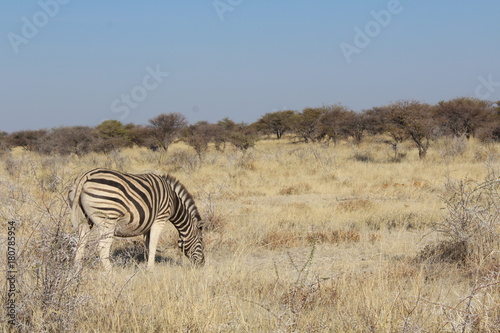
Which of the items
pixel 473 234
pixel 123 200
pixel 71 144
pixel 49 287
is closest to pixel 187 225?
pixel 123 200

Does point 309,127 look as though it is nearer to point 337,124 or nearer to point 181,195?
point 337,124

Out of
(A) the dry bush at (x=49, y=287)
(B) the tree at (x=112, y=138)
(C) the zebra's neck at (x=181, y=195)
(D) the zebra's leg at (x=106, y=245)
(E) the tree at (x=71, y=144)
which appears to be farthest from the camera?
(B) the tree at (x=112, y=138)

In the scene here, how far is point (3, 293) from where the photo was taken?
367 centimetres

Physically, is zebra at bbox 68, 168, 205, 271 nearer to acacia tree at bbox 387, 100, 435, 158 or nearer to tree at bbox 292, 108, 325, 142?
acacia tree at bbox 387, 100, 435, 158

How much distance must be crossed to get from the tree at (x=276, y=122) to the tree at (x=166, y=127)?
15.6 m

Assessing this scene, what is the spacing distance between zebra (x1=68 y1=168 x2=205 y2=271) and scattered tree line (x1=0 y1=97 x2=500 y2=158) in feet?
51.0

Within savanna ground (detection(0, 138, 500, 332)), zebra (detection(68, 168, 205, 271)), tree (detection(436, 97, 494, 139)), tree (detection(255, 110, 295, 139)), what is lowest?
savanna ground (detection(0, 138, 500, 332))

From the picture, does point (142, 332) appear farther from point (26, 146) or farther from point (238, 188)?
point (26, 146)

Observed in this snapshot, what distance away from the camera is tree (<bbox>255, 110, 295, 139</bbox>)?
45.1 meters

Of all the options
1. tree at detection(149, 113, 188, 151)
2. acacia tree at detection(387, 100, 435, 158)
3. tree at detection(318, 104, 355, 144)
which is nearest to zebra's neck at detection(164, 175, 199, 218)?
acacia tree at detection(387, 100, 435, 158)

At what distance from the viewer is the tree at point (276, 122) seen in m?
45.1

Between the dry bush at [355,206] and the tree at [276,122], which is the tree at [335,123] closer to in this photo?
the tree at [276,122]

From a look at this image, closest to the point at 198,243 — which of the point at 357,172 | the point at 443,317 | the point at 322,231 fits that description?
the point at 322,231

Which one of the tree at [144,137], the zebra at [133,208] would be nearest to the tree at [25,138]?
the tree at [144,137]
